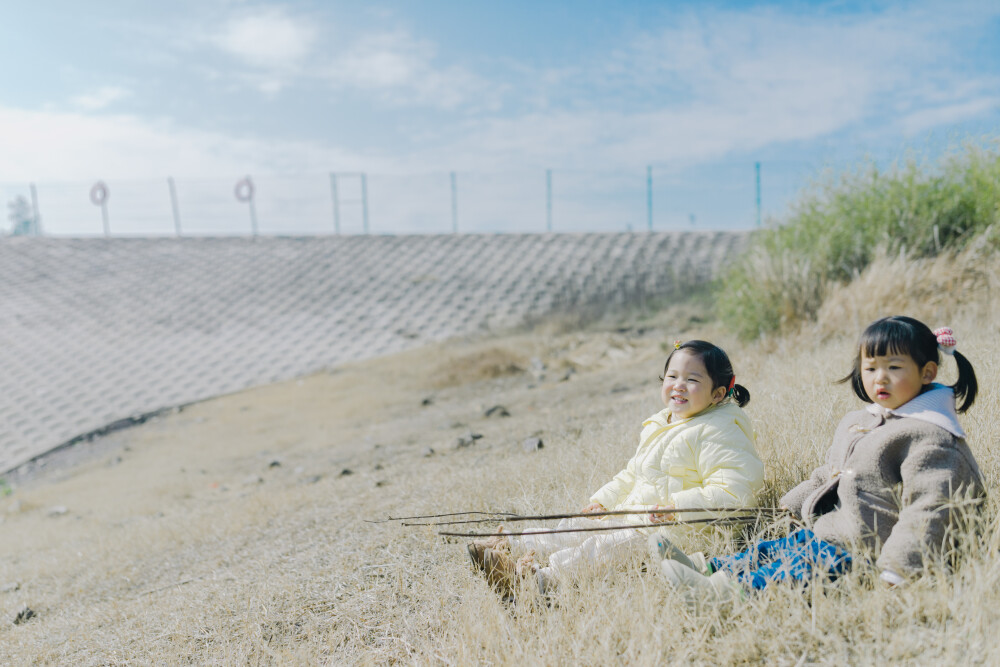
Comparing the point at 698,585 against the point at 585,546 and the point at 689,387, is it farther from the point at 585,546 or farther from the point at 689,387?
the point at 689,387

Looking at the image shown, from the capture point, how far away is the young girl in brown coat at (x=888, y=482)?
2.10 m

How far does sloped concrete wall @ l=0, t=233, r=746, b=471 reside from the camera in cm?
1445

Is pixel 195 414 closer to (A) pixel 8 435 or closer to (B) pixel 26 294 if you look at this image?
(A) pixel 8 435

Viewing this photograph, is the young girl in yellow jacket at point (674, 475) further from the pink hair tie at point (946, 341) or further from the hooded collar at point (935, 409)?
the pink hair tie at point (946, 341)

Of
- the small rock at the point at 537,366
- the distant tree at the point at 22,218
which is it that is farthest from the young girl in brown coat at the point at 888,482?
the distant tree at the point at 22,218

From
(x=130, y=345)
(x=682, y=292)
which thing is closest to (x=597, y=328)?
(x=682, y=292)

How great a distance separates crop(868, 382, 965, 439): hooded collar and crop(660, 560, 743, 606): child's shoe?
814 millimetres

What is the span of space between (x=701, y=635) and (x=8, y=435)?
14.4 m

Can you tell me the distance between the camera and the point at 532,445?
5.70m

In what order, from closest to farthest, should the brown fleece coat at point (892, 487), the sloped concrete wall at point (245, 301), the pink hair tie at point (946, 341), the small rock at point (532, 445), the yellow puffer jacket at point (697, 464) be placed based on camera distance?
1. the brown fleece coat at point (892, 487)
2. the pink hair tie at point (946, 341)
3. the yellow puffer jacket at point (697, 464)
4. the small rock at point (532, 445)
5. the sloped concrete wall at point (245, 301)

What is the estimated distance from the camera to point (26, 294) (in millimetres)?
18906

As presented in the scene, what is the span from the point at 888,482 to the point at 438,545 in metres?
2.15

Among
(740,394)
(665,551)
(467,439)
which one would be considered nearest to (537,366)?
(467,439)

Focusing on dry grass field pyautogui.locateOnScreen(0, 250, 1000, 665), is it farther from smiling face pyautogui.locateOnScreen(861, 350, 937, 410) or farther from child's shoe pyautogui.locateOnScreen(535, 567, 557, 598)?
smiling face pyautogui.locateOnScreen(861, 350, 937, 410)
